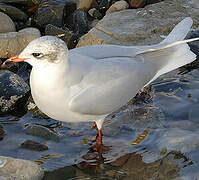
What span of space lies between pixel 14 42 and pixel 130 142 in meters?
2.90

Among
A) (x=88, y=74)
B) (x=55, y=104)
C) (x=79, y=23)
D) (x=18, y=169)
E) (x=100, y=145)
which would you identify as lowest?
(x=79, y=23)

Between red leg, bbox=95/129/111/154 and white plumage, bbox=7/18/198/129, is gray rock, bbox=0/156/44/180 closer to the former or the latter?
white plumage, bbox=7/18/198/129

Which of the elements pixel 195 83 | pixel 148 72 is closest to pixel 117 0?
pixel 195 83

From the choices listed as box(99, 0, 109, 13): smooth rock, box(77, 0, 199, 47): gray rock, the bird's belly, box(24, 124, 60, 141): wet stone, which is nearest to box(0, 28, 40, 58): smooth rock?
box(77, 0, 199, 47): gray rock

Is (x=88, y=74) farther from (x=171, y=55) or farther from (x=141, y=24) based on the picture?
(x=141, y=24)

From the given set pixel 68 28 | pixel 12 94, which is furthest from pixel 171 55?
pixel 68 28

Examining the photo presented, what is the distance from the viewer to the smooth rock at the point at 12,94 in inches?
299

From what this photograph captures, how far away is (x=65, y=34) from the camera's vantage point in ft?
30.2

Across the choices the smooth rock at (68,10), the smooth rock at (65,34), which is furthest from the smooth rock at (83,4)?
the smooth rock at (65,34)

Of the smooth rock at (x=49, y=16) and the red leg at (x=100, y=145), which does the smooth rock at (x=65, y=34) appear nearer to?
the smooth rock at (x=49, y=16)

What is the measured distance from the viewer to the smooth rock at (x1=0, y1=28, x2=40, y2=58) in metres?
8.88

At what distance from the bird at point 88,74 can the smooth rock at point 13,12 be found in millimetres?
3624

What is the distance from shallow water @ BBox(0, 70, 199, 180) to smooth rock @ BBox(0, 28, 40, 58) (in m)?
1.66

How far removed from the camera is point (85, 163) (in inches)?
261
